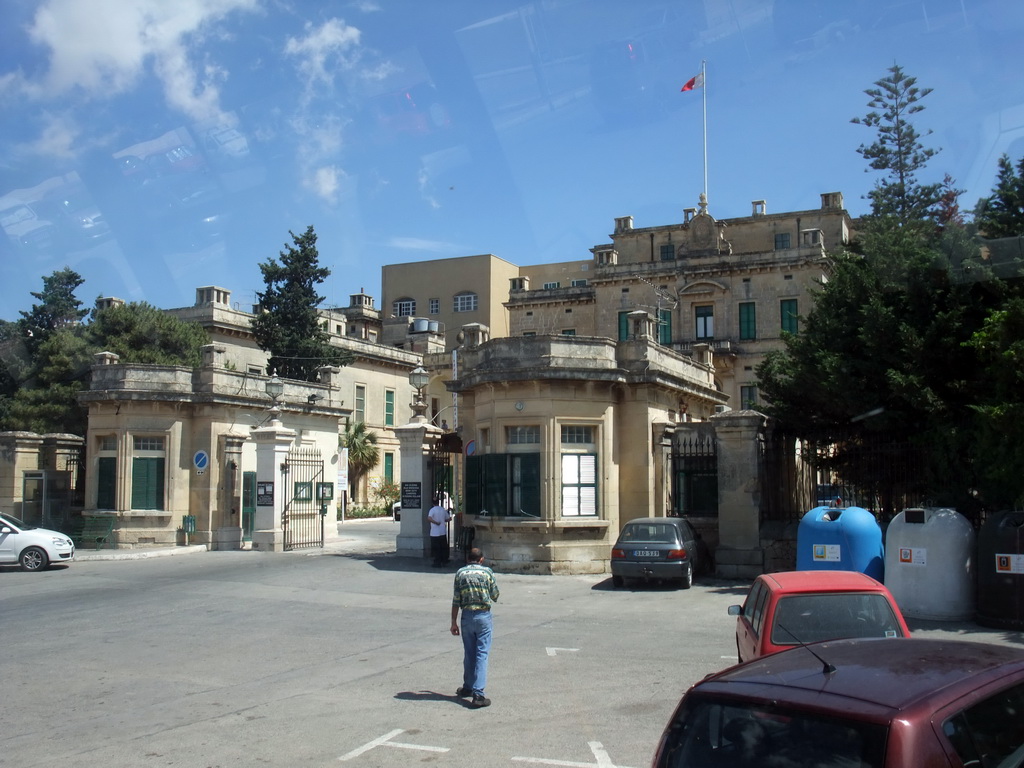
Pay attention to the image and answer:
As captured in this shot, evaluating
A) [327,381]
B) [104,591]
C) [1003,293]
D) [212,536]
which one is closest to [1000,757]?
[1003,293]

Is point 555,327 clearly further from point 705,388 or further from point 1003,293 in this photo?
point 1003,293

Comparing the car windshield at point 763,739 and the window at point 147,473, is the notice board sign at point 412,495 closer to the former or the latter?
the window at point 147,473

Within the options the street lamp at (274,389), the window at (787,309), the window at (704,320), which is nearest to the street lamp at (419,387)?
the street lamp at (274,389)

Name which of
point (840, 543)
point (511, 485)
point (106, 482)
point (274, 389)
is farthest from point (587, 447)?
point (106, 482)

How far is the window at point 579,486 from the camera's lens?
829 inches

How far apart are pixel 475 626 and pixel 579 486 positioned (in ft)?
39.7

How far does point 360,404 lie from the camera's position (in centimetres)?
5269

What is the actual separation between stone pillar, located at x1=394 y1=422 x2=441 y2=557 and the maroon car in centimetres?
1983

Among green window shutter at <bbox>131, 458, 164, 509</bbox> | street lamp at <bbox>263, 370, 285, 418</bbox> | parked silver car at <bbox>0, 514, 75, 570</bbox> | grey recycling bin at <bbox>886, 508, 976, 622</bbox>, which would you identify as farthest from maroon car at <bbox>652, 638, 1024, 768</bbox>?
green window shutter at <bbox>131, 458, 164, 509</bbox>

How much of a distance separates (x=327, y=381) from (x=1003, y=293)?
2223cm

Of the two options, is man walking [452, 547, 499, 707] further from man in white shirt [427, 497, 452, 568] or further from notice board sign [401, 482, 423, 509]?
notice board sign [401, 482, 423, 509]

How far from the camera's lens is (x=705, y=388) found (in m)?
26.7

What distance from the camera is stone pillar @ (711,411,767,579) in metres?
19.4

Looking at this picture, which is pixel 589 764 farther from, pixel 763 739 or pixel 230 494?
pixel 230 494
